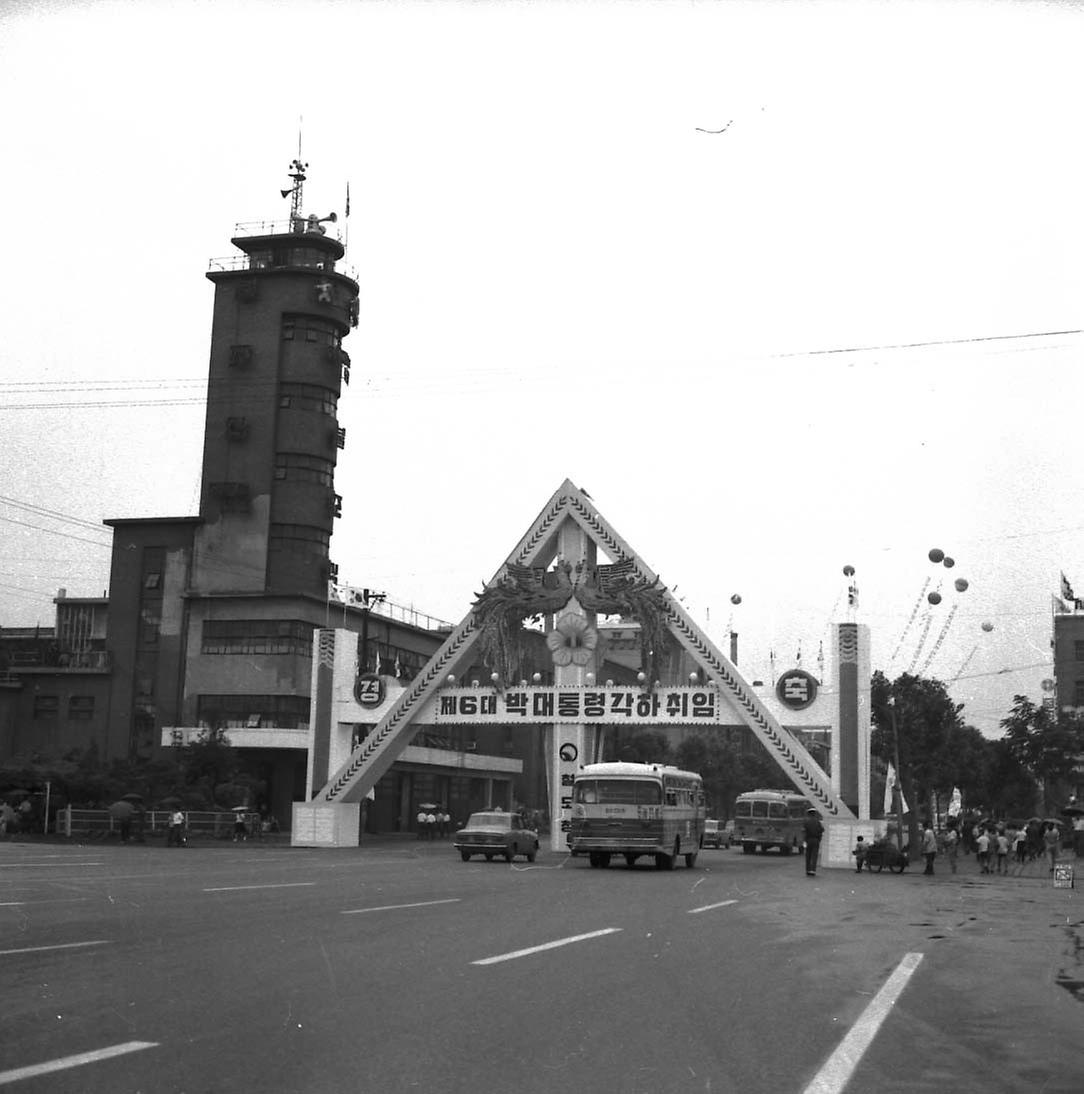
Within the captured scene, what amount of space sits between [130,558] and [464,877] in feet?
156

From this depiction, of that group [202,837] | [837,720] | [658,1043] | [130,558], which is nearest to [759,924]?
[658,1043]

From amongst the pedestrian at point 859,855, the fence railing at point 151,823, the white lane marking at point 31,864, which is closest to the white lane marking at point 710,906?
the white lane marking at point 31,864

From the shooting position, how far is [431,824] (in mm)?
66125

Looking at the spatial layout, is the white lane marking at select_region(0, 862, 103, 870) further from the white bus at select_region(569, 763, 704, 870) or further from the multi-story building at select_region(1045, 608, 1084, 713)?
the multi-story building at select_region(1045, 608, 1084, 713)

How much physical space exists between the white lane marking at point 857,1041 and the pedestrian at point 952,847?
31.6 m

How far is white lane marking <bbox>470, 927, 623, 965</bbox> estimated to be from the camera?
13.7m

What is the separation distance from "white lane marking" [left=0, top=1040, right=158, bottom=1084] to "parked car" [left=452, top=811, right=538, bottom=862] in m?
31.6

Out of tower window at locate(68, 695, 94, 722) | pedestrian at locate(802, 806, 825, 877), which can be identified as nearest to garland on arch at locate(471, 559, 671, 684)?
pedestrian at locate(802, 806, 825, 877)

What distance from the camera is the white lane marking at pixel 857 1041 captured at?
8.46 metres

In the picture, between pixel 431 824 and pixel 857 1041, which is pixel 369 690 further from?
pixel 857 1041

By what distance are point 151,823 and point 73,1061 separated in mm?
44192

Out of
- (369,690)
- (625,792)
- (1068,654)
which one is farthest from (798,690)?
(1068,654)

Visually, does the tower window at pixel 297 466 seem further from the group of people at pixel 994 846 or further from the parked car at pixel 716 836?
the group of people at pixel 994 846

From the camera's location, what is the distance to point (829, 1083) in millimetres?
8461
